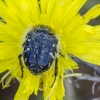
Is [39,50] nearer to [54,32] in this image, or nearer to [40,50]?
[40,50]

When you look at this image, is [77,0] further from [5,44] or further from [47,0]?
[5,44]

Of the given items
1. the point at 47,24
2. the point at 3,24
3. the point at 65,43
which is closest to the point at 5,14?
the point at 3,24

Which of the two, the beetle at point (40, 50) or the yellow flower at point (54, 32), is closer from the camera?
the beetle at point (40, 50)

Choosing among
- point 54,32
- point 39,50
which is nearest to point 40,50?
point 39,50

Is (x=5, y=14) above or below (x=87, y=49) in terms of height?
above

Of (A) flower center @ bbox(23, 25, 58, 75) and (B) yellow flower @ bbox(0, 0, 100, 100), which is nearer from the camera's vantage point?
(A) flower center @ bbox(23, 25, 58, 75)
